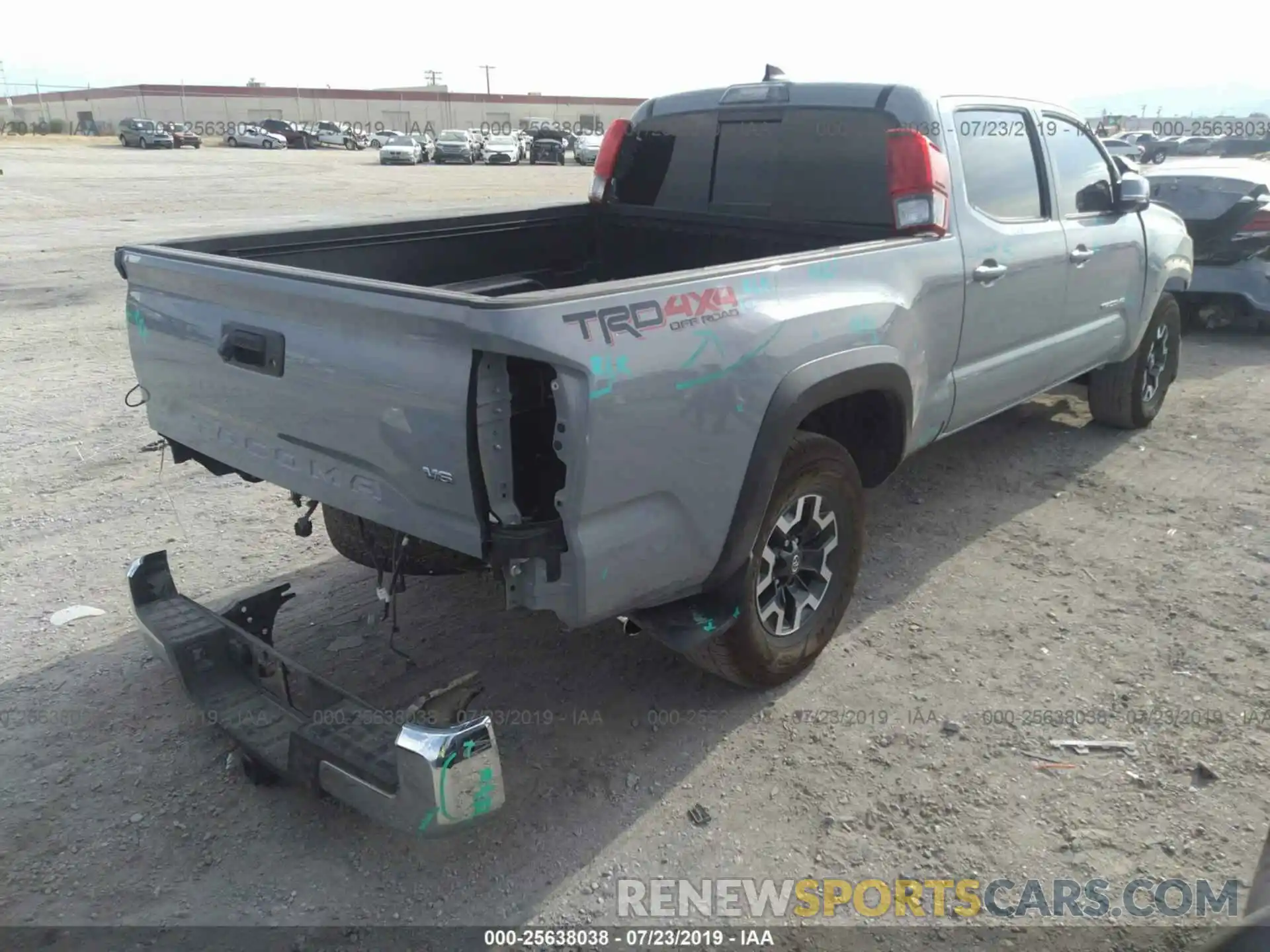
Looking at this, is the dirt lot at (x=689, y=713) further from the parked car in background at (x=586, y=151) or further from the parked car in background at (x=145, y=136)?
the parked car in background at (x=145, y=136)

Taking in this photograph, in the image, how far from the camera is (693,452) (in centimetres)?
278

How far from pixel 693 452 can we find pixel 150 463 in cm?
409

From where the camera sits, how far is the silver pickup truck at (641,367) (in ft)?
8.24

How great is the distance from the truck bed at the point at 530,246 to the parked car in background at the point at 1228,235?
5.80 meters

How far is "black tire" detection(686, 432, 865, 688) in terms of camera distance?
3.22 metres

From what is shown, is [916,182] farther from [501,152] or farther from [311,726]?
[501,152]

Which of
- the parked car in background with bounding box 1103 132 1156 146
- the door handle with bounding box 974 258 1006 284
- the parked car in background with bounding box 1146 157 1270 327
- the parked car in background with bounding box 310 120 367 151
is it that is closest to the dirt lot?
the door handle with bounding box 974 258 1006 284

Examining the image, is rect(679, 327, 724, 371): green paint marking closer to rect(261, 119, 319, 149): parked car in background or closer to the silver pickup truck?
the silver pickup truck

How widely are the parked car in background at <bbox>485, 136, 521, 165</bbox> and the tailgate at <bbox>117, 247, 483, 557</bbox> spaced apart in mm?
42914

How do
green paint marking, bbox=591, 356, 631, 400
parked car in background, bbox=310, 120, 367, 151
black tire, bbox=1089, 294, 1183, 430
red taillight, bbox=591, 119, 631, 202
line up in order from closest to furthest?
green paint marking, bbox=591, 356, 631, 400 < red taillight, bbox=591, 119, 631, 202 < black tire, bbox=1089, 294, 1183, 430 < parked car in background, bbox=310, 120, 367, 151

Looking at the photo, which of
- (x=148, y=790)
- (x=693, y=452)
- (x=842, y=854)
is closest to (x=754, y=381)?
(x=693, y=452)

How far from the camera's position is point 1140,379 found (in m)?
6.17

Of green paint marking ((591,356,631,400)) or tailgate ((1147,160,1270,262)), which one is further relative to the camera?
tailgate ((1147,160,1270,262))

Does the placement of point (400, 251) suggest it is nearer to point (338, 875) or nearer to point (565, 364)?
point (565, 364)
